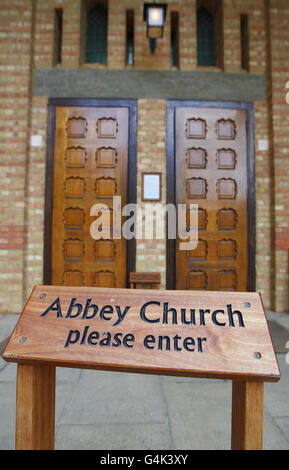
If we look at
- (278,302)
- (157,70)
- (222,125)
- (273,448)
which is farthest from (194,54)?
(273,448)

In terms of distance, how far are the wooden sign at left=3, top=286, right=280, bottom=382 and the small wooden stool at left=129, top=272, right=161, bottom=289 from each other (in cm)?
268

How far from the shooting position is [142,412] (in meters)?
1.76

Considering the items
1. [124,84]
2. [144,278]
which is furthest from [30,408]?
[124,84]

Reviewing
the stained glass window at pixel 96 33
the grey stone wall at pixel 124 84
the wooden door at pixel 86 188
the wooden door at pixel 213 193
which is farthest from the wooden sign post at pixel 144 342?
the stained glass window at pixel 96 33

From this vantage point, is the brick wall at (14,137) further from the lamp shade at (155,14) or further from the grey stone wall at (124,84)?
the lamp shade at (155,14)

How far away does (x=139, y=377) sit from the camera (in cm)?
227

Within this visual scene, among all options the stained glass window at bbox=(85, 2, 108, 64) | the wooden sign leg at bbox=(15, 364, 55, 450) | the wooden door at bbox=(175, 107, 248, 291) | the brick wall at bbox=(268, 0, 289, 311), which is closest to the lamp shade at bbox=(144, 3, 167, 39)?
the wooden door at bbox=(175, 107, 248, 291)

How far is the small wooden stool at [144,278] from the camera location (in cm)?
391

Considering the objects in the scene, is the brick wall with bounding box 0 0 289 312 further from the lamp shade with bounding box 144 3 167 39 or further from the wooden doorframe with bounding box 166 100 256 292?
the lamp shade with bounding box 144 3 167 39

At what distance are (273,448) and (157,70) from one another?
4.75 meters

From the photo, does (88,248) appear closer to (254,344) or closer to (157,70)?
(157,70)

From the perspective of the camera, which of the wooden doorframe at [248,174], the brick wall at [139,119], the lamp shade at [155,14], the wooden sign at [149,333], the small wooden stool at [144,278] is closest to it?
the wooden sign at [149,333]

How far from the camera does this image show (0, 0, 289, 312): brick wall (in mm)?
4039

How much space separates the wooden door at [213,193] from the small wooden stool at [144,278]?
40cm
